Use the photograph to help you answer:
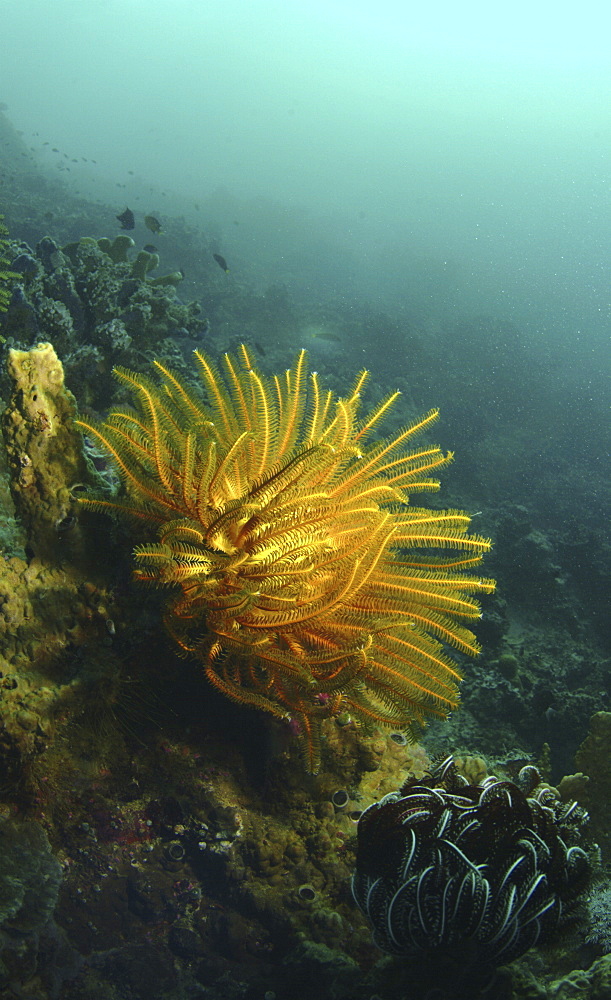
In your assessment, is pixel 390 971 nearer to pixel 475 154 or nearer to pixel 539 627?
pixel 539 627

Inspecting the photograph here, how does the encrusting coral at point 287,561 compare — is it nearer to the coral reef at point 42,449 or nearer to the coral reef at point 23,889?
the coral reef at point 42,449

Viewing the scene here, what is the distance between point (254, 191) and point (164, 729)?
342 ft

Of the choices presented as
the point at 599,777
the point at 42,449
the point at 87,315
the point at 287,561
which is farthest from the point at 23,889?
the point at 87,315

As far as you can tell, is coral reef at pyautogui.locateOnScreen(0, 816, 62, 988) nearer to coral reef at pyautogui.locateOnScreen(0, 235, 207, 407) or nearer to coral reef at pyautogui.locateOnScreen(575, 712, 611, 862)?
coral reef at pyautogui.locateOnScreen(575, 712, 611, 862)

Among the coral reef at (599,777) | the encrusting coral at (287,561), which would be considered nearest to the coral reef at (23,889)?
the encrusting coral at (287,561)

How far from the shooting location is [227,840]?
2.82m

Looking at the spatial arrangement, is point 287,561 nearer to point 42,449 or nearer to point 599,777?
point 42,449

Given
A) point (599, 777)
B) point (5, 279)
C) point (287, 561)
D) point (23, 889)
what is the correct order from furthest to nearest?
1. point (5, 279)
2. point (599, 777)
3. point (287, 561)
4. point (23, 889)

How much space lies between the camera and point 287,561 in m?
2.56

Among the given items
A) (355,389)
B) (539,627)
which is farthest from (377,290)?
(355,389)

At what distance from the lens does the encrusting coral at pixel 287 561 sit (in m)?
2.38

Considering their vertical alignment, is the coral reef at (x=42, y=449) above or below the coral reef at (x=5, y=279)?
above

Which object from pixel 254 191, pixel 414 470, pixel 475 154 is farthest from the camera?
pixel 475 154

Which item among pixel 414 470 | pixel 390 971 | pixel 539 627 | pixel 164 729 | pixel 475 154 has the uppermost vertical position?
pixel 475 154
